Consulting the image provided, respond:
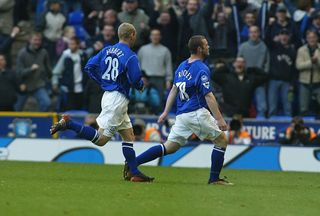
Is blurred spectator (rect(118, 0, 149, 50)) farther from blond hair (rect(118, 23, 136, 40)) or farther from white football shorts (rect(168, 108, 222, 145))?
white football shorts (rect(168, 108, 222, 145))

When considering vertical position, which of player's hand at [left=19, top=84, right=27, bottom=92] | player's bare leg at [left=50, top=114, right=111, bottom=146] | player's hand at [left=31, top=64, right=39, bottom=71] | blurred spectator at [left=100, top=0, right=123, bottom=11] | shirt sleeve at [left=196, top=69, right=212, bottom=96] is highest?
blurred spectator at [left=100, top=0, right=123, bottom=11]

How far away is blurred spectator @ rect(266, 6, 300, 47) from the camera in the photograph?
22703 mm

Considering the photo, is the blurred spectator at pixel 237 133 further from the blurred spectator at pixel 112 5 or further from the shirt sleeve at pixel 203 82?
the shirt sleeve at pixel 203 82

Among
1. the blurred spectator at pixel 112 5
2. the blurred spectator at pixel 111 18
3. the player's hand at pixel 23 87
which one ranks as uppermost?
the blurred spectator at pixel 112 5

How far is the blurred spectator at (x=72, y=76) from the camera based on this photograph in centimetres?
2328

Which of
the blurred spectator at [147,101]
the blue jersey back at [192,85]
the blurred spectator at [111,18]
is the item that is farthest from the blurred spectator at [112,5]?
the blue jersey back at [192,85]

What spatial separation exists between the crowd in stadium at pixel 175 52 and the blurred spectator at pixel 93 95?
0.02 metres

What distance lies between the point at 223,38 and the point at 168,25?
1299mm

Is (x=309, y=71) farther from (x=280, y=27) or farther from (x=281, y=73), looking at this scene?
(x=280, y=27)

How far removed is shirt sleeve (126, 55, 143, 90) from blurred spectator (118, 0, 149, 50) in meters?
9.28

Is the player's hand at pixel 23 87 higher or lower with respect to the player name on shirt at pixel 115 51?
lower

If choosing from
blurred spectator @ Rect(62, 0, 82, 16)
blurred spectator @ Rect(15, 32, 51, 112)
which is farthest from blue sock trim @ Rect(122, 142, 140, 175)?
blurred spectator @ Rect(62, 0, 82, 16)

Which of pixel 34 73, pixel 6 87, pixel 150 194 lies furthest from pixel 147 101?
pixel 150 194

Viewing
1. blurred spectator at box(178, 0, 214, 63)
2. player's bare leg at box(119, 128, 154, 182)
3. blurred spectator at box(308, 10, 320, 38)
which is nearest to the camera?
player's bare leg at box(119, 128, 154, 182)
